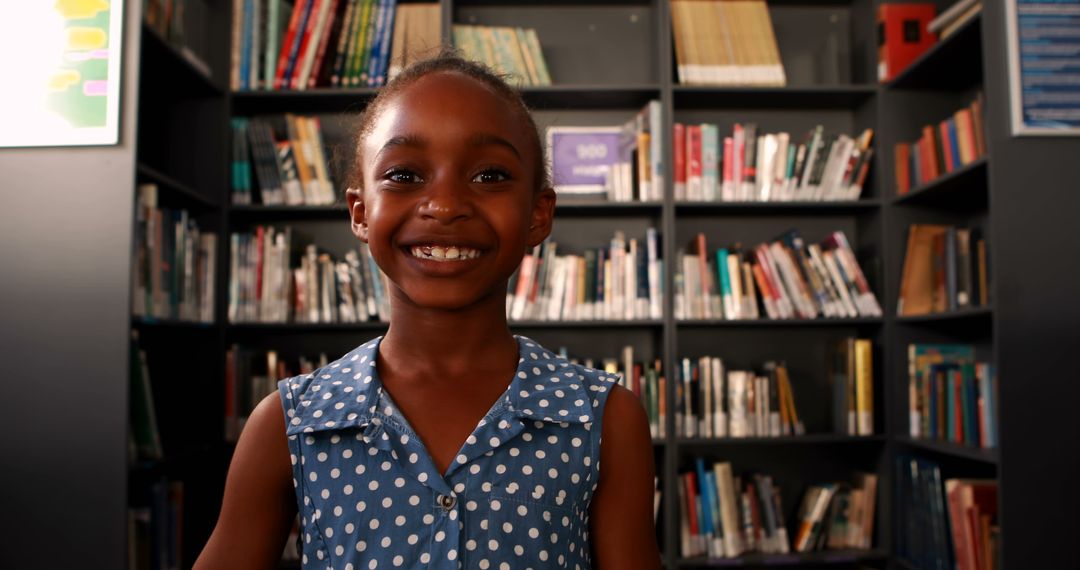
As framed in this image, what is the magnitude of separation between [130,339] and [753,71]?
226 centimetres

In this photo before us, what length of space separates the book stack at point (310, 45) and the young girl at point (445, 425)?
237 centimetres

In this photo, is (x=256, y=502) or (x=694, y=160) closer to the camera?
(x=256, y=502)

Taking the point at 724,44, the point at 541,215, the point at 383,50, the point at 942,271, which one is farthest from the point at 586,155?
the point at 541,215

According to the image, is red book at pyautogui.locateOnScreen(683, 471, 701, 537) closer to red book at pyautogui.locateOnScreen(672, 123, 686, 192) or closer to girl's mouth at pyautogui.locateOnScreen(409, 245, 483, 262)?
red book at pyautogui.locateOnScreen(672, 123, 686, 192)

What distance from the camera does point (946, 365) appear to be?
279 centimetres

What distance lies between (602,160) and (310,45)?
3.74 ft

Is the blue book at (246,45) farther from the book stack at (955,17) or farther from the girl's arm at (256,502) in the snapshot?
the girl's arm at (256,502)

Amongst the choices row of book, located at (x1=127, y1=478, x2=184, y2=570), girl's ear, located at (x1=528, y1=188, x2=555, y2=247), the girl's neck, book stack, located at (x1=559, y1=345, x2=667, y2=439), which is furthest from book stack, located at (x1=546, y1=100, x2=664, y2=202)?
the girl's neck

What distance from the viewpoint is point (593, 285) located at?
3.01 meters

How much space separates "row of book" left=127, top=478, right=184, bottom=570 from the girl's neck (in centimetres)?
175

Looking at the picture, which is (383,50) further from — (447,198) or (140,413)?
(447,198)

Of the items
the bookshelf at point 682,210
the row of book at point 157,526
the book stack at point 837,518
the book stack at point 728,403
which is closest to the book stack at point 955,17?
the bookshelf at point 682,210

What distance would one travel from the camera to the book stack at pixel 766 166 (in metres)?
3.02

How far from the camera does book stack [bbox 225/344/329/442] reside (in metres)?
2.94
